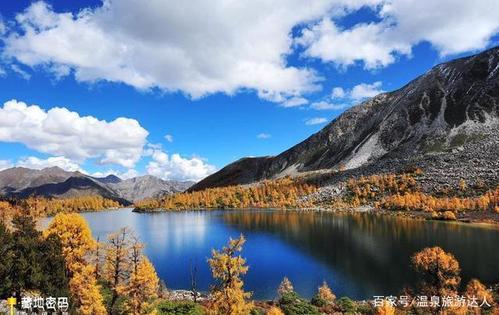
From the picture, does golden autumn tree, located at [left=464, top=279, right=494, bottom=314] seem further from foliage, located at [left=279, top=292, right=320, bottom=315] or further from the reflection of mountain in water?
foliage, located at [left=279, top=292, right=320, bottom=315]

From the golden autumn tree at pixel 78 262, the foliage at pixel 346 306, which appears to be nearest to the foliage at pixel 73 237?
the golden autumn tree at pixel 78 262

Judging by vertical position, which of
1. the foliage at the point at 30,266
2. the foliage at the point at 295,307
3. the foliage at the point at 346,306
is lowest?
the foliage at the point at 346,306

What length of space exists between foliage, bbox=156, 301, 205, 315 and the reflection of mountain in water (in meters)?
36.6

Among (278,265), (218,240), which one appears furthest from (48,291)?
(218,240)

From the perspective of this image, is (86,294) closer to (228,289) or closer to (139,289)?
(139,289)

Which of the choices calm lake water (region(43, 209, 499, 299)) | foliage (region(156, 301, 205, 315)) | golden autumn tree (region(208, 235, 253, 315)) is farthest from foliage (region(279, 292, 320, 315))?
golden autumn tree (region(208, 235, 253, 315))

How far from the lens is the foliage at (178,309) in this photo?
2288 inches

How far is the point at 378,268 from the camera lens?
100m

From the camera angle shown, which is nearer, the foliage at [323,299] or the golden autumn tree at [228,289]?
the golden autumn tree at [228,289]

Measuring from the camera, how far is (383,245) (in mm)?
129625

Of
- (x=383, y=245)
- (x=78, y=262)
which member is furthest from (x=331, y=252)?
(x=78, y=262)

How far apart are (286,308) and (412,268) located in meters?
47.4

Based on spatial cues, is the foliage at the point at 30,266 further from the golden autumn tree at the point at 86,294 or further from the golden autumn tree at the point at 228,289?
the golden autumn tree at the point at 228,289

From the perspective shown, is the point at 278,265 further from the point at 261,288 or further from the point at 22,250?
the point at 22,250
